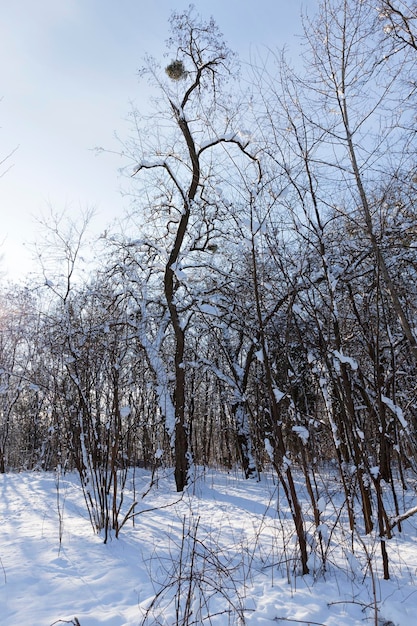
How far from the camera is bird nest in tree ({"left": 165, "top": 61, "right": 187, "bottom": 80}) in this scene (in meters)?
7.31

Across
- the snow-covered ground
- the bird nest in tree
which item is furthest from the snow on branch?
the snow-covered ground

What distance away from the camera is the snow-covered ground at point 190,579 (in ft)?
7.89

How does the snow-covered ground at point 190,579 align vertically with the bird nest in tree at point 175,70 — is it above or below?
below

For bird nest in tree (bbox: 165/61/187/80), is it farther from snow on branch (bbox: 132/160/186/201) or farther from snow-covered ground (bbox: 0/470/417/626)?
snow-covered ground (bbox: 0/470/417/626)

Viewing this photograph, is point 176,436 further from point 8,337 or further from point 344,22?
point 8,337

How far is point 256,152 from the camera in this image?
3.72 m

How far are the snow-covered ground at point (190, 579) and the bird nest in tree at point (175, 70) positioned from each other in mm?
7220

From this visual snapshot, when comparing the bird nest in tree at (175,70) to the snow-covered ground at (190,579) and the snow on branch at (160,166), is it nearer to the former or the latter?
the snow on branch at (160,166)

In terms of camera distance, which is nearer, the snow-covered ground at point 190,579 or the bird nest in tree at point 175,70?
the snow-covered ground at point 190,579

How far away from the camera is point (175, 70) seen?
7336 mm

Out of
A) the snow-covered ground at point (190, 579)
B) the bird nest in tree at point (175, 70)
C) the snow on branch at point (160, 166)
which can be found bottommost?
the snow-covered ground at point (190, 579)

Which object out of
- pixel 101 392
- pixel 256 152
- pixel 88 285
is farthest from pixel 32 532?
pixel 88 285

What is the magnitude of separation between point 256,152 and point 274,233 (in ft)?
2.64

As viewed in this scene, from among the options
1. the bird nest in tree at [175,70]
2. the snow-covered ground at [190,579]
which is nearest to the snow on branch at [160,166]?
the bird nest in tree at [175,70]
